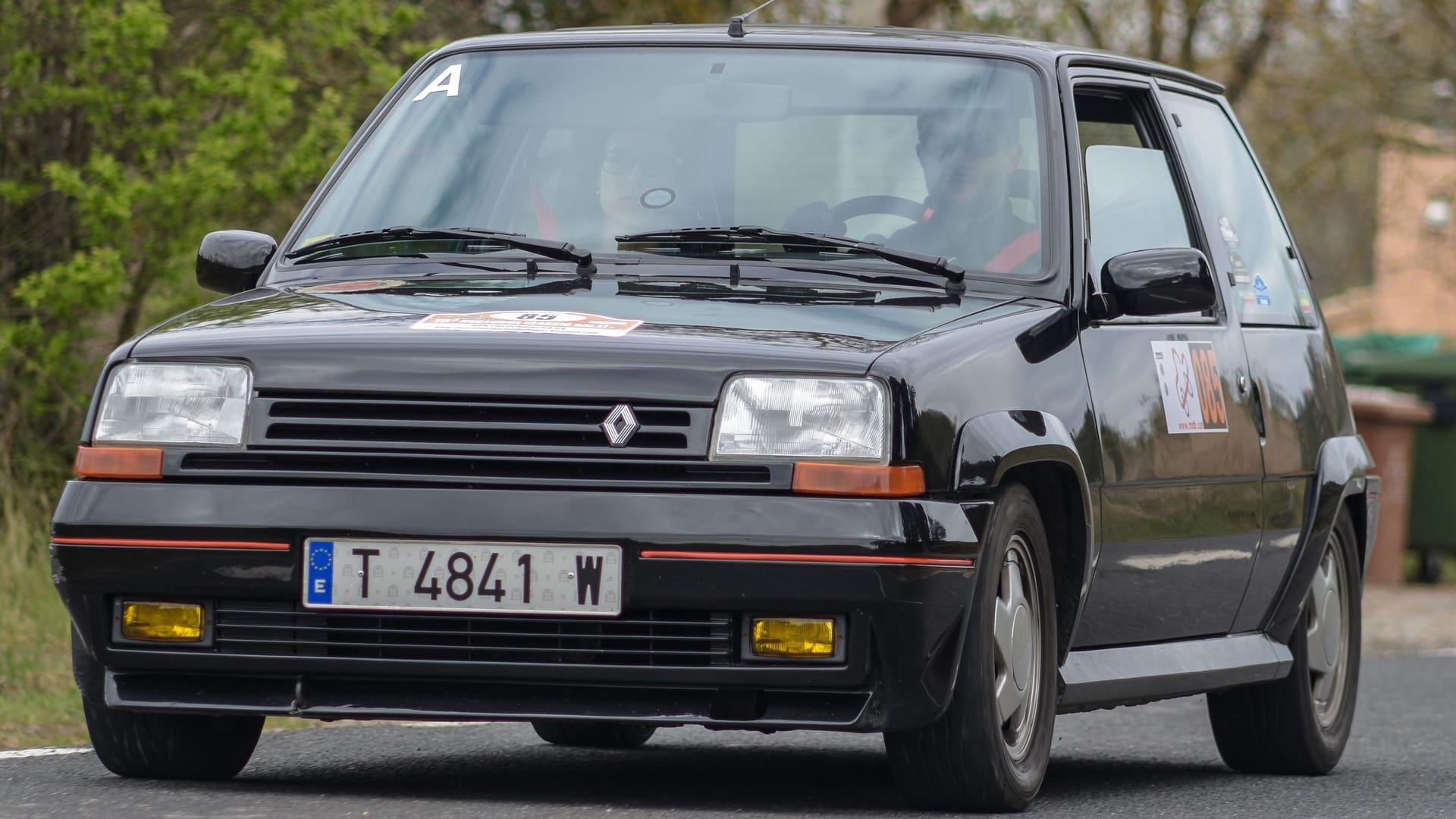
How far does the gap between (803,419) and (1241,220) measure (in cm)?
294

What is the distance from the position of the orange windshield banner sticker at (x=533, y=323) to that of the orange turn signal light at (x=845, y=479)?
475 millimetres

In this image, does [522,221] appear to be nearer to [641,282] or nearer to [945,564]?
[641,282]

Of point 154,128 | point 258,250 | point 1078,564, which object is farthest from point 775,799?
point 154,128

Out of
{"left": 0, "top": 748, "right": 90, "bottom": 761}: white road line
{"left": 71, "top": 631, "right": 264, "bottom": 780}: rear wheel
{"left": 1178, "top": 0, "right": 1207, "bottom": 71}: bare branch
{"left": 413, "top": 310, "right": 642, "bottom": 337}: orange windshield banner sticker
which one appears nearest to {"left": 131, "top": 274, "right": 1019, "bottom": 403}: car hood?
{"left": 413, "top": 310, "right": 642, "bottom": 337}: orange windshield banner sticker

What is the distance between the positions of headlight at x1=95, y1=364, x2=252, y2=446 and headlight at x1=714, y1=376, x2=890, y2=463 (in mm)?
940

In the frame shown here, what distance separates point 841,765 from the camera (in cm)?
667

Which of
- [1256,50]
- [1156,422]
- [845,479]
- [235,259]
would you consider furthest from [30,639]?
[1256,50]

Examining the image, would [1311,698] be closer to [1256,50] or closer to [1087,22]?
[1087,22]

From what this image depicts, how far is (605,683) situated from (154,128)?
23.7 feet

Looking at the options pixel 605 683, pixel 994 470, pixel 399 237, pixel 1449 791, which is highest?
pixel 399 237

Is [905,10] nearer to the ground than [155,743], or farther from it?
farther from it

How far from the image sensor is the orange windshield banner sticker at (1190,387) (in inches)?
243

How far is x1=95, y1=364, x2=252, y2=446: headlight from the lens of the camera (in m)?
4.96

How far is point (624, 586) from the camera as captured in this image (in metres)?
4.74
